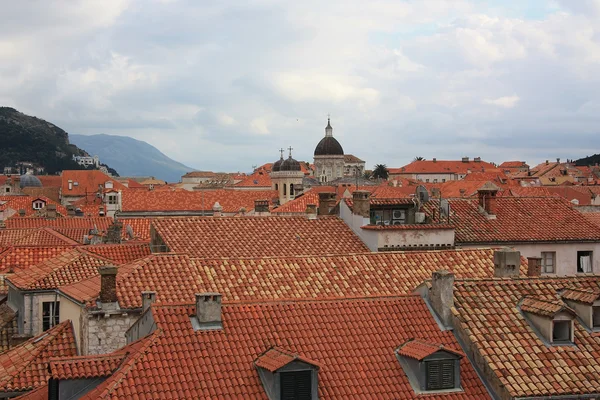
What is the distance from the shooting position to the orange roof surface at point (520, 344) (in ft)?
52.9

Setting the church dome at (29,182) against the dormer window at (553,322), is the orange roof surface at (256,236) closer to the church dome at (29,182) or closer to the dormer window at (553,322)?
the dormer window at (553,322)

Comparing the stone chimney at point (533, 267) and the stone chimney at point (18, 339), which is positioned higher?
the stone chimney at point (533, 267)

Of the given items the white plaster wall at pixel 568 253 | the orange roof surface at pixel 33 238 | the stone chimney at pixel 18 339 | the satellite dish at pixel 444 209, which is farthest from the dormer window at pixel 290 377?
the orange roof surface at pixel 33 238

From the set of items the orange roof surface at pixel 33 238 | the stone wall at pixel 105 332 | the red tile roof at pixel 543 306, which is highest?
the red tile roof at pixel 543 306

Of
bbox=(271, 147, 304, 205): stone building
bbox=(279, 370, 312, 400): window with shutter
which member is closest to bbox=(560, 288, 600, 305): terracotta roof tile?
bbox=(279, 370, 312, 400): window with shutter

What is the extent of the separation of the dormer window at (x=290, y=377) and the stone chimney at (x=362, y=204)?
1655 centimetres

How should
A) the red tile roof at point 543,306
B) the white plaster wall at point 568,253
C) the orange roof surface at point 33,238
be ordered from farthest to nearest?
1. the orange roof surface at point 33,238
2. the white plaster wall at point 568,253
3. the red tile roof at point 543,306

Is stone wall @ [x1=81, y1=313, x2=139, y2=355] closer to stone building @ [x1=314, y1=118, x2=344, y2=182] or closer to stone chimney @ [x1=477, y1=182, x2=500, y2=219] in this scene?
stone chimney @ [x1=477, y1=182, x2=500, y2=219]

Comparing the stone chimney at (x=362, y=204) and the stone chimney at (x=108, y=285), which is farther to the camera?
the stone chimney at (x=362, y=204)

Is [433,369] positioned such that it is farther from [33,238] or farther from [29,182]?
[29,182]

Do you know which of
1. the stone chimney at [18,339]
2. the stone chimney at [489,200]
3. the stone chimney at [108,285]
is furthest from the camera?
the stone chimney at [489,200]

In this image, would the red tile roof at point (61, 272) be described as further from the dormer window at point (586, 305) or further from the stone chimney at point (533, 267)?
the dormer window at point (586, 305)

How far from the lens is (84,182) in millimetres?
126875

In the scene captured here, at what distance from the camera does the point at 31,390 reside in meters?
19.7
